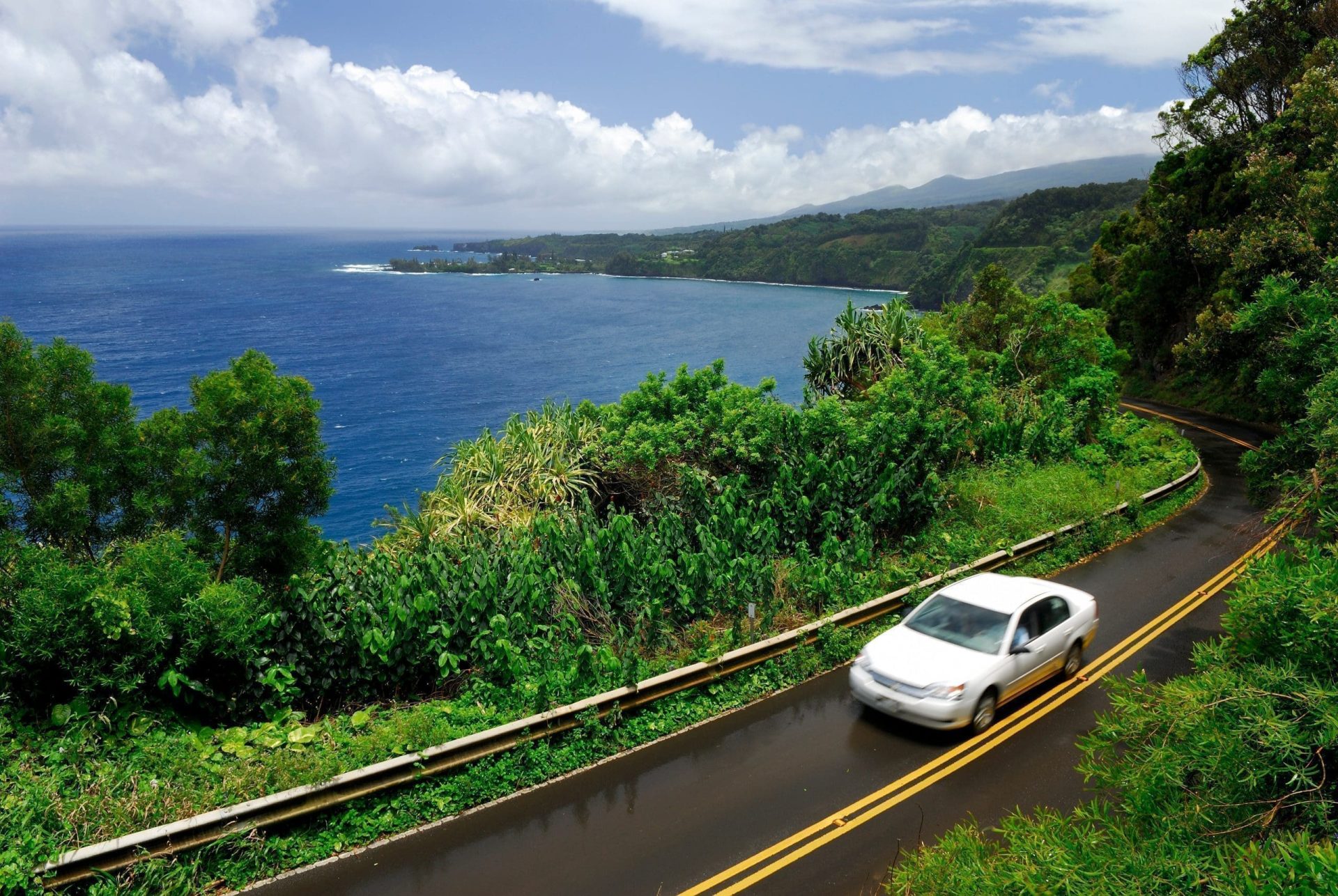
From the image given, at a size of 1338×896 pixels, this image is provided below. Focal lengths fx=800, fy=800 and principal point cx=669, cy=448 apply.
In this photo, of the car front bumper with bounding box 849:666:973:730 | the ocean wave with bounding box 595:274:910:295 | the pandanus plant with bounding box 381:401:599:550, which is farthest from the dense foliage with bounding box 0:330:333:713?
the ocean wave with bounding box 595:274:910:295

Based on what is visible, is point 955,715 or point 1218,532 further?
point 1218,532

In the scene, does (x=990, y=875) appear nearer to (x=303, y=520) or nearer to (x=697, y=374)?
(x=303, y=520)

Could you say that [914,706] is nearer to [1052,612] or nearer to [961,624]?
[961,624]

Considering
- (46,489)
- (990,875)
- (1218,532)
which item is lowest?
(1218,532)

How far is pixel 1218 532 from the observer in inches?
688

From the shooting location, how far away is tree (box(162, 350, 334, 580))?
9.30 metres

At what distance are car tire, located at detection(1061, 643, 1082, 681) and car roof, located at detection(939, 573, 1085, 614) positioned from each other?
0.74 meters

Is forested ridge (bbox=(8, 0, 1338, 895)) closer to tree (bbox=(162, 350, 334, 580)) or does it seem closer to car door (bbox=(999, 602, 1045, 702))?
tree (bbox=(162, 350, 334, 580))

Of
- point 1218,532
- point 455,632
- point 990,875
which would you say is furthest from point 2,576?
point 1218,532

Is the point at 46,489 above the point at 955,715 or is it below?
above

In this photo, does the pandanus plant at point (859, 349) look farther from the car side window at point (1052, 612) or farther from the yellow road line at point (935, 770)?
the car side window at point (1052, 612)

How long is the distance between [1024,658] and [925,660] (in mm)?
1355

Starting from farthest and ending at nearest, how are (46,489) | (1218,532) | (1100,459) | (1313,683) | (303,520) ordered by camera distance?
(1100,459)
(1218,532)
(303,520)
(46,489)
(1313,683)

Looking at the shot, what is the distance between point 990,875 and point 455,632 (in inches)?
283
